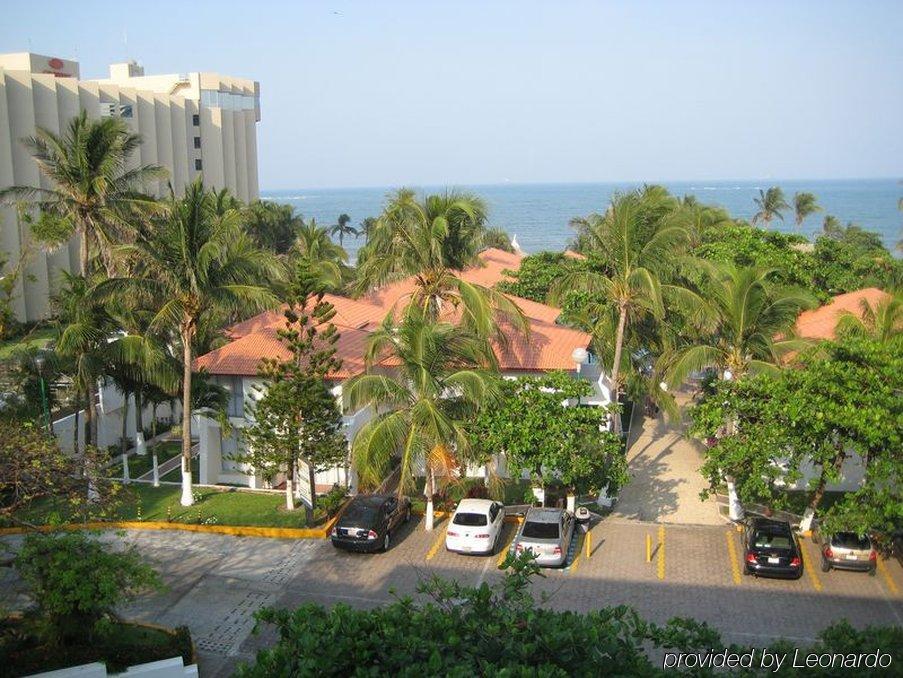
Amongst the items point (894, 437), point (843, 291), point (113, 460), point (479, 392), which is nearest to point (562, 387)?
point (479, 392)

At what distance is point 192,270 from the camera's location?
20203mm

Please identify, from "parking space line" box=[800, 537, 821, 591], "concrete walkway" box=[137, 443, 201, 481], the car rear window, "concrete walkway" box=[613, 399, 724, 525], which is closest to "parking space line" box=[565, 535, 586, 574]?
the car rear window

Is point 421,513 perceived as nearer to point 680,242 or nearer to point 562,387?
point 562,387

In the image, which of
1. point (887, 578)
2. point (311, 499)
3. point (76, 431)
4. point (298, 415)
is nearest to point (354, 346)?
point (298, 415)

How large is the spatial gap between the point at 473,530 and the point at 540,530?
56.7 inches

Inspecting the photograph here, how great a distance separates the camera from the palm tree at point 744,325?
20.3 meters

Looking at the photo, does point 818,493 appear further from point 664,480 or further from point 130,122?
point 130,122

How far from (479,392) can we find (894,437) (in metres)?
8.28

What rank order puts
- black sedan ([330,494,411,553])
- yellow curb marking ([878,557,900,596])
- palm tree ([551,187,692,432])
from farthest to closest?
palm tree ([551,187,692,432])
black sedan ([330,494,411,553])
yellow curb marking ([878,557,900,596])

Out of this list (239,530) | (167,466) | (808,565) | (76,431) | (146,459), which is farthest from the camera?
(146,459)

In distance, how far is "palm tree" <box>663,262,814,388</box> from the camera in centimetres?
2028

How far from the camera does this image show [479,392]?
18688 mm

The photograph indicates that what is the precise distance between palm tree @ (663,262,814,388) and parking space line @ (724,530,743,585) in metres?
3.74

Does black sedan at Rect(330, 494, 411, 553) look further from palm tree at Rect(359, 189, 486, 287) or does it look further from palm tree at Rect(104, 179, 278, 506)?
palm tree at Rect(359, 189, 486, 287)
